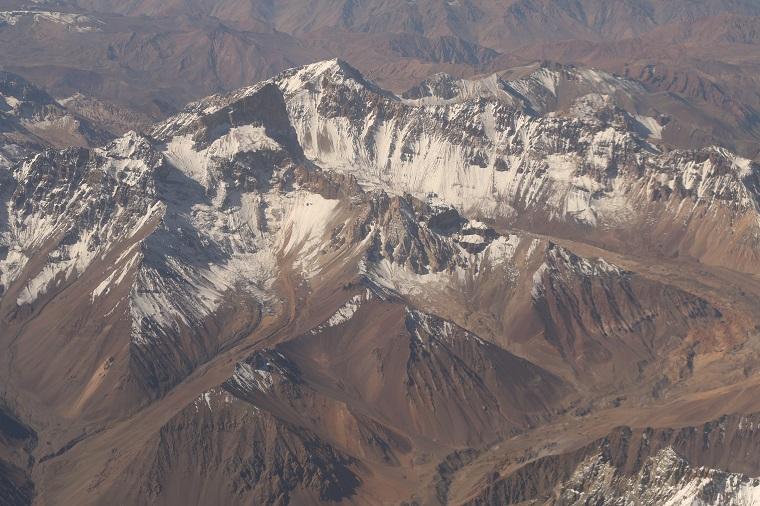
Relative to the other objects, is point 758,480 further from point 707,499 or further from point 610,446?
point 610,446

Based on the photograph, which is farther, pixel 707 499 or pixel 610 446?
pixel 610 446

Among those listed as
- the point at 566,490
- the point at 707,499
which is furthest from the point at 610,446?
the point at 707,499

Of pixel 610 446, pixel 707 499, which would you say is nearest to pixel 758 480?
pixel 707 499

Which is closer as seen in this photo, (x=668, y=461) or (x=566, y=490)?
(x=668, y=461)

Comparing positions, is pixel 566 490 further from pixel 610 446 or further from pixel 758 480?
pixel 758 480

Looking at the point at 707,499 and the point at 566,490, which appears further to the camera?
the point at 566,490

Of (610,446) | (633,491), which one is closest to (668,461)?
(633,491)

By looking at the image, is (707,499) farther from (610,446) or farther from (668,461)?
(610,446)
